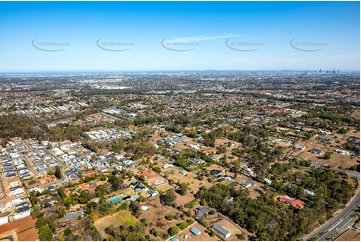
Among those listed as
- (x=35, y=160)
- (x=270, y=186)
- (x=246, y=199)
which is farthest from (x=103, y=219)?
(x=35, y=160)

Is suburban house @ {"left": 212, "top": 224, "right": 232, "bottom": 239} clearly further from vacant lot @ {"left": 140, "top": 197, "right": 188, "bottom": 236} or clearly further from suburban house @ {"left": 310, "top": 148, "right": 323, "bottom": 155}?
suburban house @ {"left": 310, "top": 148, "right": 323, "bottom": 155}

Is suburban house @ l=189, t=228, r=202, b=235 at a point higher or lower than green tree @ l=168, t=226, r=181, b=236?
lower

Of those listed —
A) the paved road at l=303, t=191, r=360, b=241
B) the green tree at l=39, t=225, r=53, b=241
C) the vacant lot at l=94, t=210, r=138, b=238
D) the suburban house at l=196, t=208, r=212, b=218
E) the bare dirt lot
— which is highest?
the green tree at l=39, t=225, r=53, b=241

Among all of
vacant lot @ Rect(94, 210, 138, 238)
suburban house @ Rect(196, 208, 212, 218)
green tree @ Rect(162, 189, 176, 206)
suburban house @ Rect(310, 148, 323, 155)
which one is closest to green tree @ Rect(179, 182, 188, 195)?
green tree @ Rect(162, 189, 176, 206)

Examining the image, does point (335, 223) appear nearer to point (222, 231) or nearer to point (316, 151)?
point (222, 231)

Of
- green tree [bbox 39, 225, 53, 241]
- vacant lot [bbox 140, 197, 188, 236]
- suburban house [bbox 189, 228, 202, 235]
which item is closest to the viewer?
green tree [bbox 39, 225, 53, 241]

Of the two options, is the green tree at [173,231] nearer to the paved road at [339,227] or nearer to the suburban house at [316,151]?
the paved road at [339,227]

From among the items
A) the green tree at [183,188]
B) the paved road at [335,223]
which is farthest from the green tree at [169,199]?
the paved road at [335,223]
